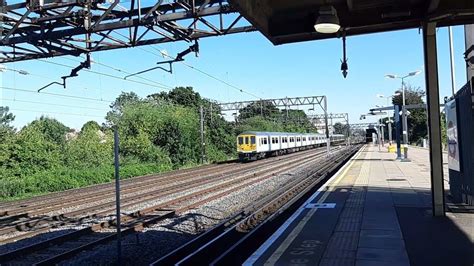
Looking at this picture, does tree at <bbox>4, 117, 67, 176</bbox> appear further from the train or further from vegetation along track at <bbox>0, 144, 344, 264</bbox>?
the train

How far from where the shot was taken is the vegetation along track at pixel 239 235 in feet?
28.2

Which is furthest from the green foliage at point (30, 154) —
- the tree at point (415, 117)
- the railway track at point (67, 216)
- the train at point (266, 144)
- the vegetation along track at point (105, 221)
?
the tree at point (415, 117)

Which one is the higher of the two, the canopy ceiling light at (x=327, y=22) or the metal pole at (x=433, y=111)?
the canopy ceiling light at (x=327, y=22)

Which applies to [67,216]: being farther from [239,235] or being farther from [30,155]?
[30,155]

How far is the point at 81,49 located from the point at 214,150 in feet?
122

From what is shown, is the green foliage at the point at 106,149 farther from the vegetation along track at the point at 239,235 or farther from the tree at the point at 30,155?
the vegetation along track at the point at 239,235

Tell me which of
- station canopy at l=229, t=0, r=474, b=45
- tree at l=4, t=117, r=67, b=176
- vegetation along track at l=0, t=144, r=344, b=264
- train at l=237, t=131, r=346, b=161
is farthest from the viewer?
train at l=237, t=131, r=346, b=161

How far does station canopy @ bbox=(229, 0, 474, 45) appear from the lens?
8.33 m

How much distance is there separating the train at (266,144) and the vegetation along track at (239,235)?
80.7 feet

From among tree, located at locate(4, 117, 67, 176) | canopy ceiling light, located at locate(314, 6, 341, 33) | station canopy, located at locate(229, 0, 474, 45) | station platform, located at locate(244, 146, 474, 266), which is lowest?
station platform, located at locate(244, 146, 474, 266)

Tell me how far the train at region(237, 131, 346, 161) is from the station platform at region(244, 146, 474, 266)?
3052 centimetres

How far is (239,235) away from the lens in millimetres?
10992

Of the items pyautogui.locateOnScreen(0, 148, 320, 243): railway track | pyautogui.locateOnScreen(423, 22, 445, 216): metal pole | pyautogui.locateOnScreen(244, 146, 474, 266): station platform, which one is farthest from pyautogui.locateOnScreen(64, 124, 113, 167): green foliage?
pyautogui.locateOnScreen(423, 22, 445, 216): metal pole

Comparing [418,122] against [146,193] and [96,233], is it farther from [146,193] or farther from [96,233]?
[96,233]
